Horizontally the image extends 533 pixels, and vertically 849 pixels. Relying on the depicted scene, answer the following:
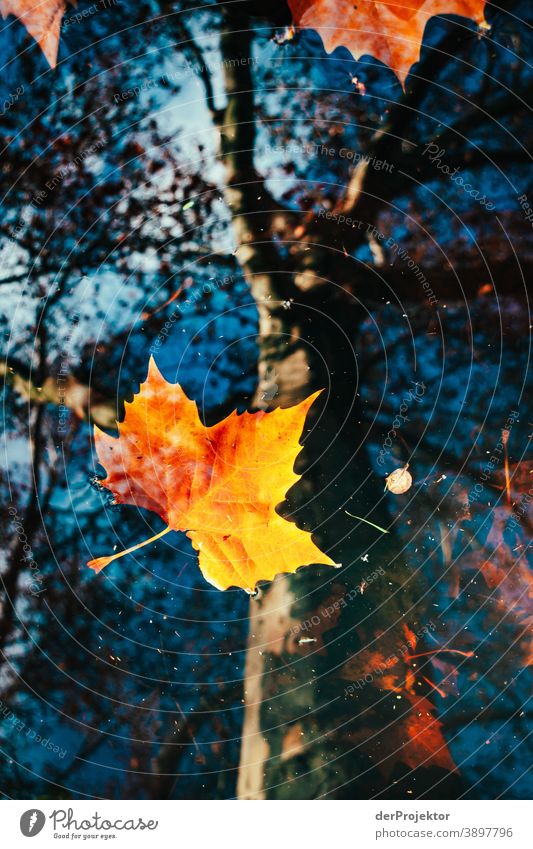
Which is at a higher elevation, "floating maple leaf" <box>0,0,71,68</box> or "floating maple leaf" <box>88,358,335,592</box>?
"floating maple leaf" <box>0,0,71,68</box>

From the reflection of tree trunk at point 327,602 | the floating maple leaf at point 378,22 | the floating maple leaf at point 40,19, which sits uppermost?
the floating maple leaf at point 40,19

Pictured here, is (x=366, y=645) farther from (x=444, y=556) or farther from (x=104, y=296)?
(x=104, y=296)

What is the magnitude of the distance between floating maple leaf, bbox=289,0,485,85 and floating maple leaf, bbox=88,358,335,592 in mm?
363

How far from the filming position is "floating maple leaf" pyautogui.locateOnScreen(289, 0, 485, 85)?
0.54m

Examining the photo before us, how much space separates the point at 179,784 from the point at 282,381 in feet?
1.47

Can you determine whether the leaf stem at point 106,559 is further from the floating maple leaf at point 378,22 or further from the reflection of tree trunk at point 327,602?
the floating maple leaf at point 378,22

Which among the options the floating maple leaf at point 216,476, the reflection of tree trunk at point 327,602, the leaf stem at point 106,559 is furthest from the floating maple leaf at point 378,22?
the leaf stem at point 106,559

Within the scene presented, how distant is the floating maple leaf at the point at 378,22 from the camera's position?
54 centimetres

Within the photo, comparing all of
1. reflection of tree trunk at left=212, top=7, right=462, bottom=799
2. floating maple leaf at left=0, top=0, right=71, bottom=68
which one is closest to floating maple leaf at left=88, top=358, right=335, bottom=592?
reflection of tree trunk at left=212, top=7, right=462, bottom=799

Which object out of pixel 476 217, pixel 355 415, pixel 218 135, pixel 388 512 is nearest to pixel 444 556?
pixel 388 512

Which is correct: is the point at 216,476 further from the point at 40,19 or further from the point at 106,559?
the point at 40,19

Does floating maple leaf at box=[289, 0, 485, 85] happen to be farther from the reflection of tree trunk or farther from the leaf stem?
the leaf stem

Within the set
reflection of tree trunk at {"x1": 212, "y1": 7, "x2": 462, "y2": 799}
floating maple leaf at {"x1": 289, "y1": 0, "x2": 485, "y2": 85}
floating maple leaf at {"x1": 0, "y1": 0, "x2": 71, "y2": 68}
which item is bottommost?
reflection of tree trunk at {"x1": 212, "y1": 7, "x2": 462, "y2": 799}

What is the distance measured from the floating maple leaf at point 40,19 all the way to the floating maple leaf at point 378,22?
25 cm
